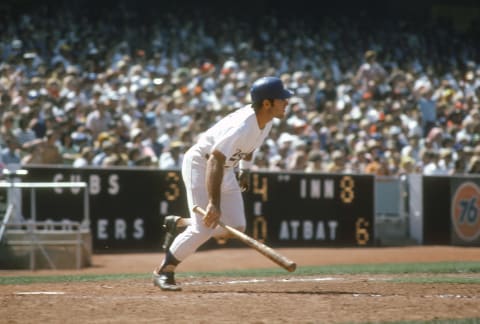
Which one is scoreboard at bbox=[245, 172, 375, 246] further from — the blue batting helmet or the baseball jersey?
the blue batting helmet

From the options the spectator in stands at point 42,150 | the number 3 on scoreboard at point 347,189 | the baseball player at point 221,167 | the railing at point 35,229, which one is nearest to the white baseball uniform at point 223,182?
the baseball player at point 221,167

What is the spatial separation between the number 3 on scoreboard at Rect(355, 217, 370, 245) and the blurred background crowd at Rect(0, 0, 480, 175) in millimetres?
1004

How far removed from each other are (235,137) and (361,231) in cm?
1021

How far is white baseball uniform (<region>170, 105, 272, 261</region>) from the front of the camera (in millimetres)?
8758

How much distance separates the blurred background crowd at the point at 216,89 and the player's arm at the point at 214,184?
752 centimetres

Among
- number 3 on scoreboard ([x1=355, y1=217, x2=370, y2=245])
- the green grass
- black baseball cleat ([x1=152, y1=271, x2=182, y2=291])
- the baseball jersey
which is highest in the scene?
the baseball jersey

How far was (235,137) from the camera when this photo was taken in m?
8.58

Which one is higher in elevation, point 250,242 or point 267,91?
point 267,91

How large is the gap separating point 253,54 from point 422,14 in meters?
10.9

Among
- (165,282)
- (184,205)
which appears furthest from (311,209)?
(165,282)

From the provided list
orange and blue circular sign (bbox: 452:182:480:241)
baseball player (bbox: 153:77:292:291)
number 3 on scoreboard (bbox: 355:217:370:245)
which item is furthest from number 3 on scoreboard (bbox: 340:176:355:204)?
baseball player (bbox: 153:77:292:291)

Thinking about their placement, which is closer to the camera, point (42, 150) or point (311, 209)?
point (42, 150)

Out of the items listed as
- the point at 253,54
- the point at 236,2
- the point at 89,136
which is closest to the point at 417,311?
the point at 89,136

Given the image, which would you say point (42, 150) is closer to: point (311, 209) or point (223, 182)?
point (311, 209)
